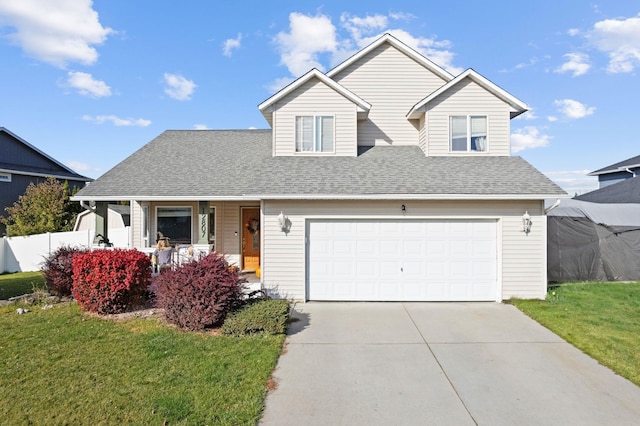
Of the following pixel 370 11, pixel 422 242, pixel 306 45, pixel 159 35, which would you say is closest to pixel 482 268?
pixel 422 242

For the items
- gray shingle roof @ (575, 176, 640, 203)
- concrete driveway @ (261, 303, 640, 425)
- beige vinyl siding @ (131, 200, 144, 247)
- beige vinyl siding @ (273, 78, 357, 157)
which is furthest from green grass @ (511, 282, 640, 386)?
beige vinyl siding @ (131, 200, 144, 247)

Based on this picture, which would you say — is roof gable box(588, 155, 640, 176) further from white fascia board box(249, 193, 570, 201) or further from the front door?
the front door

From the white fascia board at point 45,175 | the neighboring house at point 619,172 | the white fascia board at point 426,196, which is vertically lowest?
the white fascia board at point 426,196

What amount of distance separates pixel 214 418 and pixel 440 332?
4.90m

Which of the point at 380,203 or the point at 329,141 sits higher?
the point at 329,141

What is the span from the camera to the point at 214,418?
12.7 feet

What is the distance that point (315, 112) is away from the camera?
1105 centimetres

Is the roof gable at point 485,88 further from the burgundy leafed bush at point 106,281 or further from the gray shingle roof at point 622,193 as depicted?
the gray shingle roof at point 622,193

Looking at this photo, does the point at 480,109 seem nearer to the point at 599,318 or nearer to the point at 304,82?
the point at 304,82

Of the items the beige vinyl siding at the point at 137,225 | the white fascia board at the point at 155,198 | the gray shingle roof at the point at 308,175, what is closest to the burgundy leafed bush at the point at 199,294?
the gray shingle roof at the point at 308,175

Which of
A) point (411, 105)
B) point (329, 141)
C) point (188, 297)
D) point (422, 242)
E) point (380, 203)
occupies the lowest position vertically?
point (188, 297)

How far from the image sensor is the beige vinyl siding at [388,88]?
40.5ft

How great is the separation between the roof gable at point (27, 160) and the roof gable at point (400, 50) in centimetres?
2132

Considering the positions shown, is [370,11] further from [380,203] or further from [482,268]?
[482,268]
